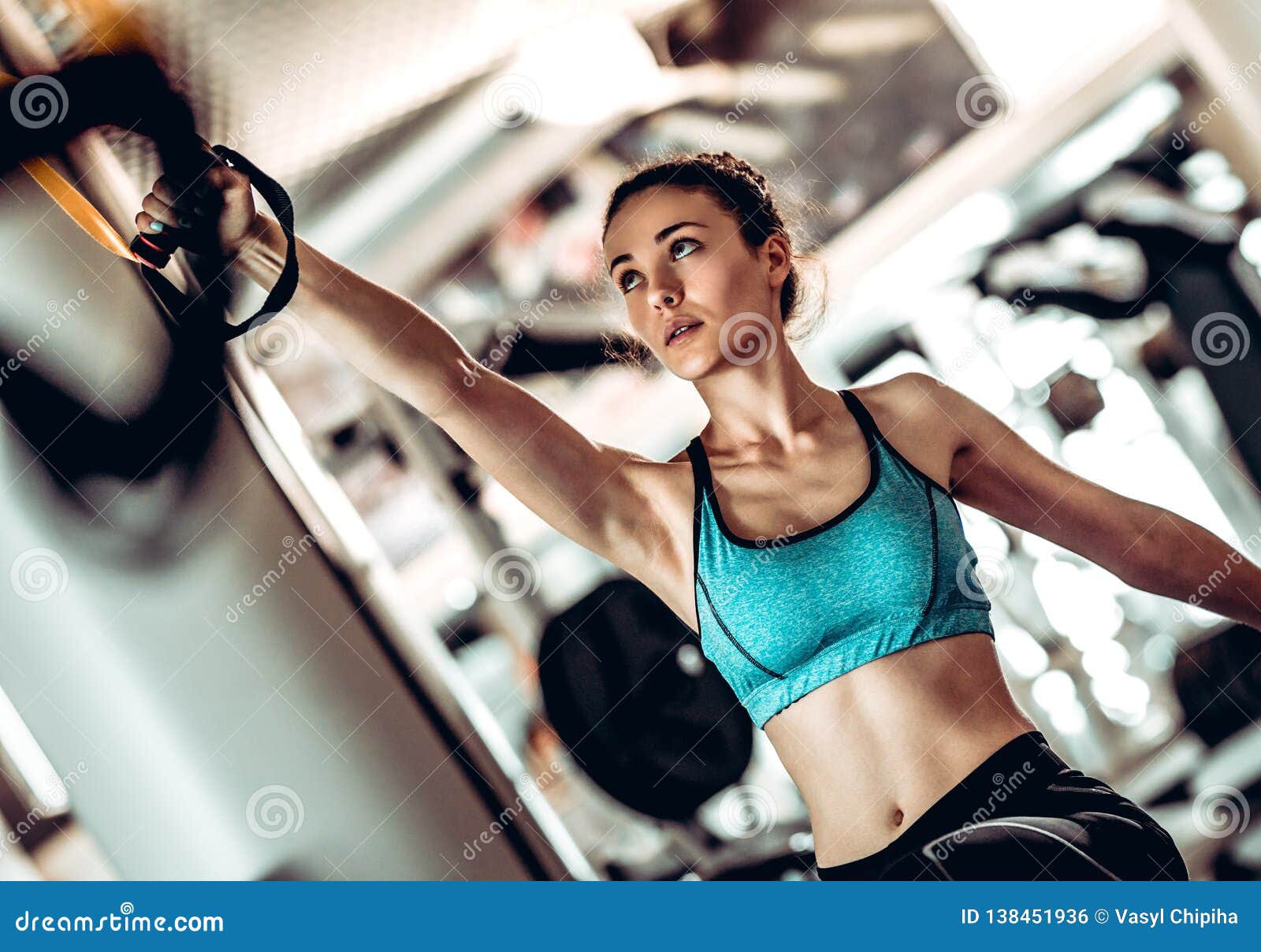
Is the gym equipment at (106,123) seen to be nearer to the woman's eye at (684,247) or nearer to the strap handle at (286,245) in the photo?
the strap handle at (286,245)

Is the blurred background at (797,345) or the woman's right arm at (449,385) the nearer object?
the woman's right arm at (449,385)

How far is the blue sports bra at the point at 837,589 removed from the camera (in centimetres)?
129

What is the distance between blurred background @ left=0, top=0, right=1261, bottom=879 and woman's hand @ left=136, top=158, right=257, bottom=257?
19.7 inches

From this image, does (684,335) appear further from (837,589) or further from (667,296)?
(837,589)

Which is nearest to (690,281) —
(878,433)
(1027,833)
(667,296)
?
(667,296)

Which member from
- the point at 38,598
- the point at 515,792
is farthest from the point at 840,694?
the point at 38,598

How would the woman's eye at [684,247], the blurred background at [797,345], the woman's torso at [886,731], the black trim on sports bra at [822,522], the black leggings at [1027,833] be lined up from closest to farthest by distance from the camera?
1. the black leggings at [1027,833]
2. the woman's torso at [886,731]
3. the black trim on sports bra at [822,522]
4. the woman's eye at [684,247]
5. the blurred background at [797,345]

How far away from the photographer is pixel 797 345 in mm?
1905

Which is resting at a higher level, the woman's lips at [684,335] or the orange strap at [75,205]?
the orange strap at [75,205]

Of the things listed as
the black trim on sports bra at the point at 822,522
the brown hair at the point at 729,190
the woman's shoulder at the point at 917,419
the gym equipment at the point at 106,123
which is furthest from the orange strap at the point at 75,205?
the woman's shoulder at the point at 917,419

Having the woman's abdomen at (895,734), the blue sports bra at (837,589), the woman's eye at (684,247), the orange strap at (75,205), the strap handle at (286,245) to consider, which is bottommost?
the woman's abdomen at (895,734)

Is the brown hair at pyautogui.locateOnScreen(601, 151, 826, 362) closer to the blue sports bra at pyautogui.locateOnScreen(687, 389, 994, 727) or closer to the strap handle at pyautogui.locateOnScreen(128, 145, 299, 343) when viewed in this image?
the blue sports bra at pyautogui.locateOnScreen(687, 389, 994, 727)

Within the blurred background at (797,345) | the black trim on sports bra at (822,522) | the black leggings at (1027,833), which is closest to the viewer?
the black leggings at (1027,833)
